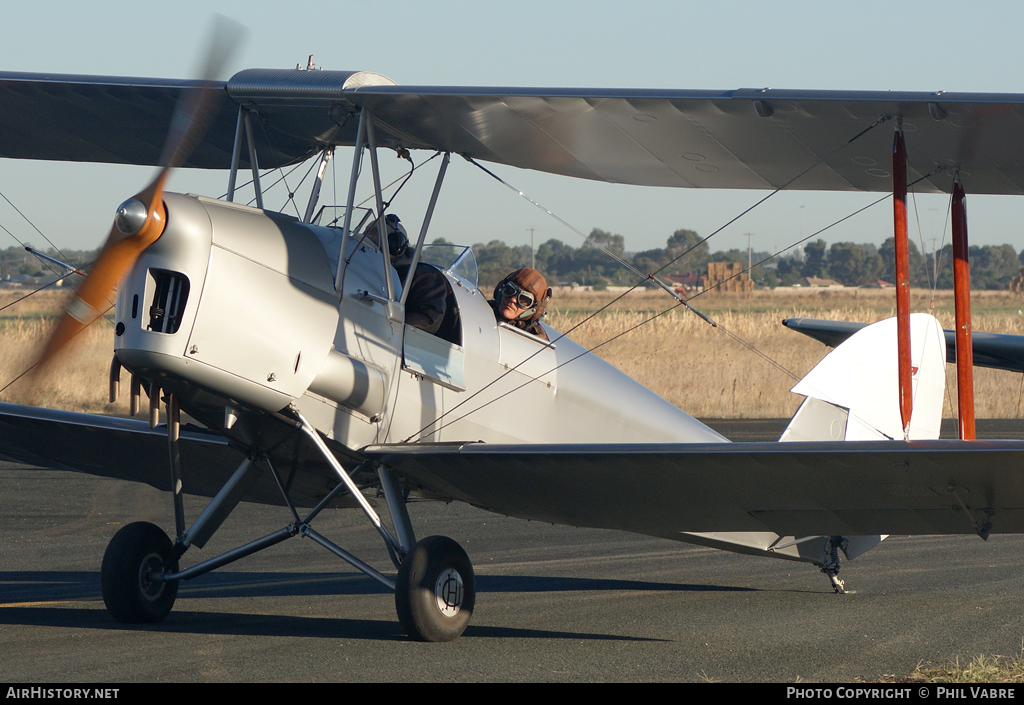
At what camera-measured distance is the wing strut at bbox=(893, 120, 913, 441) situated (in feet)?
21.0

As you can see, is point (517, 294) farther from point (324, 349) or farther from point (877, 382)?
point (877, 382)

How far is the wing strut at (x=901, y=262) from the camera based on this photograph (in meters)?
6.41

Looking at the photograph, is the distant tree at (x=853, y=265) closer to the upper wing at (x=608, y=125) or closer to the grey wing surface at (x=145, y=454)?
the upper wing at (x=608, y=125)

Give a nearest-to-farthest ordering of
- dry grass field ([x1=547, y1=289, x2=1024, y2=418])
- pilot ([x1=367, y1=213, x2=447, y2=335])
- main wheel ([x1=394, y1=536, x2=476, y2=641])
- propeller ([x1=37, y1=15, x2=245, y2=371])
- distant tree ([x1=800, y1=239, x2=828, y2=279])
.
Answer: propeller ([x1=37, y1=15, x2=245, y2=371]) → main wheel ([x1=394, y1=536, x2=476, y2=641]) → pilot ([x1=367, y1=213, x2=447, y2=335]) → dry grass field ([x1=547, y1=289, x2=1024, y2=418]) → distant tree ([x1=800, y1=239, x2=828, y2=279])

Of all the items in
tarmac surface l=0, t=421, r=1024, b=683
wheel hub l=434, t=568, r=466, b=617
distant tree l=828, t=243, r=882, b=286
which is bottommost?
tarmac surface l=0, t=421, r=1024, b=683

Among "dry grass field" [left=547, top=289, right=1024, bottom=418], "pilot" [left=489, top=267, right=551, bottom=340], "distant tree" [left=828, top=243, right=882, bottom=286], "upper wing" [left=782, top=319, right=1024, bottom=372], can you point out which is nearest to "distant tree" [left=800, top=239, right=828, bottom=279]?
"distant tree" [left=828, top=243, right=882, bottom=286]

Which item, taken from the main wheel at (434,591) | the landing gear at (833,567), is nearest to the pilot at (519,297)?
the main wheel at (434,591)

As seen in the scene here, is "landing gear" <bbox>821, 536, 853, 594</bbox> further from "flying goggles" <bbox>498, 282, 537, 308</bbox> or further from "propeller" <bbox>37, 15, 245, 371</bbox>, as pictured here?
A: "propeller" <bbox>37, 15, 245, 371</bbox>

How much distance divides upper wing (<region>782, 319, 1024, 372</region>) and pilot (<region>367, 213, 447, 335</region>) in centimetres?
749

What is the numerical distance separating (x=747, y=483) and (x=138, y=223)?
137 inches

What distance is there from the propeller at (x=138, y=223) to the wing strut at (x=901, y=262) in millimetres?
3730

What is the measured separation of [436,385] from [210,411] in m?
1.40

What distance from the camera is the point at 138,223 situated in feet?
18.6

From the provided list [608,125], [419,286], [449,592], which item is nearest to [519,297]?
[419,286]
